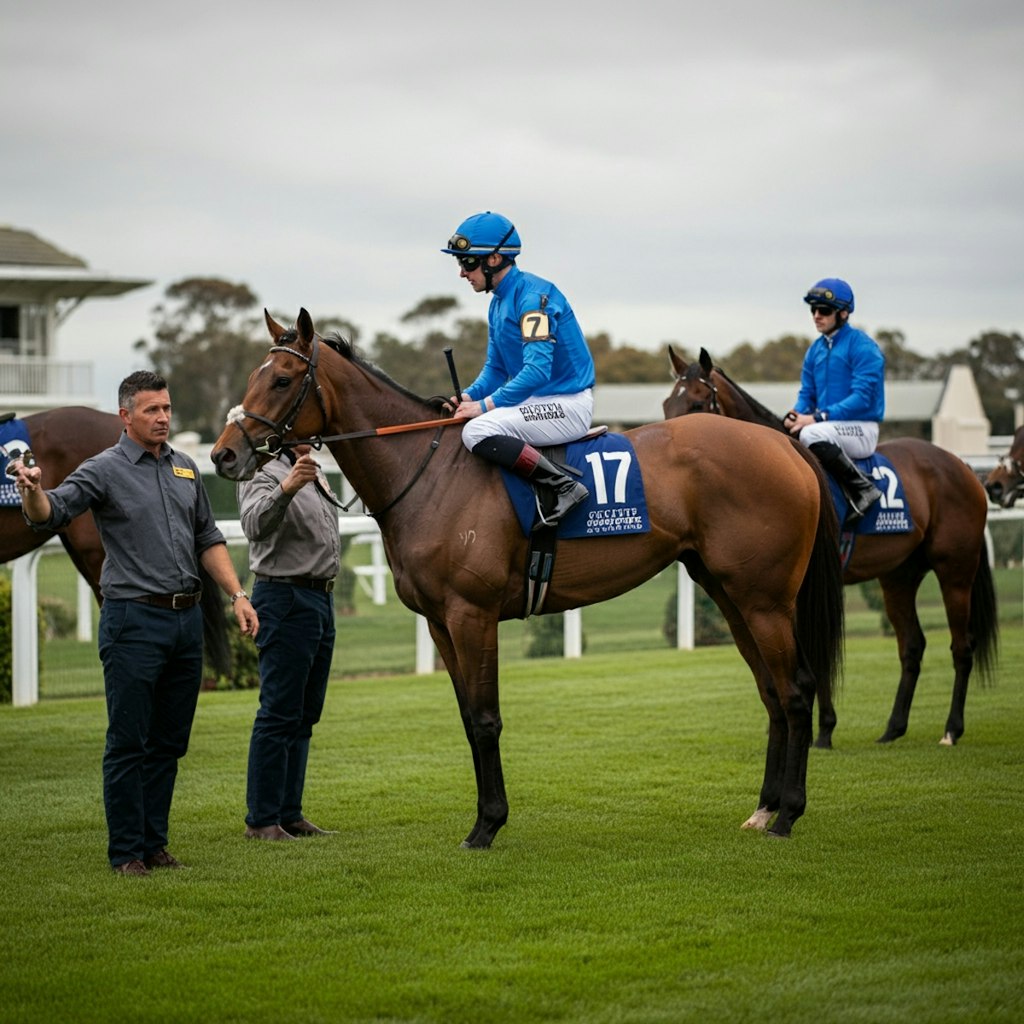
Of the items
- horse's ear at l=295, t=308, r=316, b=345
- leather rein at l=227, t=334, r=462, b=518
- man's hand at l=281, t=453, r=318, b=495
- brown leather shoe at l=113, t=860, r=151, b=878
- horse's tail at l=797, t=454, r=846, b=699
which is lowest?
brown leather shoe at l=113, t=860, r=151, b=878

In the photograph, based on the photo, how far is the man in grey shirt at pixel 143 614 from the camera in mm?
4832

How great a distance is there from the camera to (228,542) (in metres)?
10.2

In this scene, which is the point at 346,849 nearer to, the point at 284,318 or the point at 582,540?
the point at 582,540

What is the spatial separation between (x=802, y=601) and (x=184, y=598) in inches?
105

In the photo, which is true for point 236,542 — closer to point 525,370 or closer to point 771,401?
point 525,370

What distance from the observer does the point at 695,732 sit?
7.89 meters

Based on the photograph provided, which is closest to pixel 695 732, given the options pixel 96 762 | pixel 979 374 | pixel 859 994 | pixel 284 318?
pixel 96 762

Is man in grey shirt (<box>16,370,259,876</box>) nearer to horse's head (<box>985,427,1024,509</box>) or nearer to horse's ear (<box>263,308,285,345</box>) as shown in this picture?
horse's ear (<box>263,308,285,345</box>)

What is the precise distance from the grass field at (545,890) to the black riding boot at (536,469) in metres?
1.29

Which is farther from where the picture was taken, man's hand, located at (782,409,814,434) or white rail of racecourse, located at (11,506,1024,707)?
white rail of racecourse, located at (11,506,1024,707)

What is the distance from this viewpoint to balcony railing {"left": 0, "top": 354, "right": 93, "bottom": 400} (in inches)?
1240

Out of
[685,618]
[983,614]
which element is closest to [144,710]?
[983,614]

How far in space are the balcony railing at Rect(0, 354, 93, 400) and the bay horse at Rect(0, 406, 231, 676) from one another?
24.7m

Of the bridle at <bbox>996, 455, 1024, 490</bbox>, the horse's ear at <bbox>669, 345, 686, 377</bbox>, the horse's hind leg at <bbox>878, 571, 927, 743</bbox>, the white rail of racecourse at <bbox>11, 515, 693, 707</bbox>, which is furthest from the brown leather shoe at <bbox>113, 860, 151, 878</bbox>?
the bridle at <bbox>996, 455, 1024, 490</bbox>
